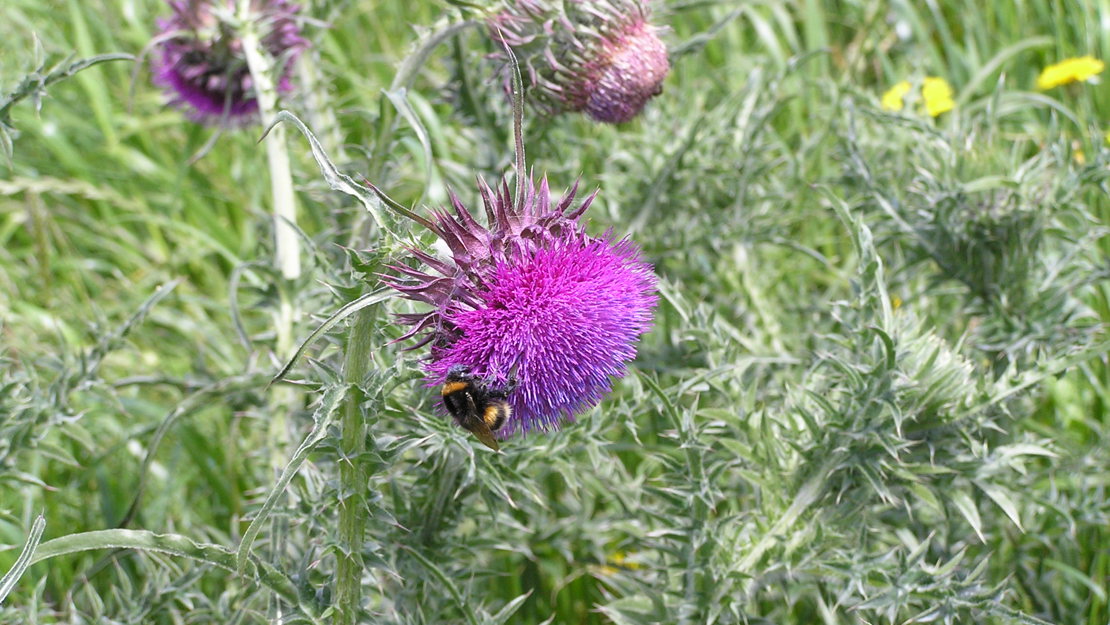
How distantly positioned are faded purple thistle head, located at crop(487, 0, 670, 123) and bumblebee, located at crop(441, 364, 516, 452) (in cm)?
101

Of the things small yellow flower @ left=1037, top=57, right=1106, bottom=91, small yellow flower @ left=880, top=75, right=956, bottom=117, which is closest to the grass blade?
small yellow flower @ left=880, top=75, right=956, bottom=117

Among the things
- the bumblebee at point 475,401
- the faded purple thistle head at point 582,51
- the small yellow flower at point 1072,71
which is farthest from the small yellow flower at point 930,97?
the bumblebee at point 475,401

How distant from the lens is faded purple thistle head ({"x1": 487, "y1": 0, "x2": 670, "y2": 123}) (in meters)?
2.72

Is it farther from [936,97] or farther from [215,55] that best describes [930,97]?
[215,55]

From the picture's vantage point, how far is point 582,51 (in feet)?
9.02

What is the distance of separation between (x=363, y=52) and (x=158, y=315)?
1.82 m

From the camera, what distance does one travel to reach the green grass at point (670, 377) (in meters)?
2.49

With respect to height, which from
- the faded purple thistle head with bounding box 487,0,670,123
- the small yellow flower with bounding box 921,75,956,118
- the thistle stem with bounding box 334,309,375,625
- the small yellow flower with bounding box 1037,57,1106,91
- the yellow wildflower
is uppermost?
the faded purple thistle head with bounding box 487,0,670,123

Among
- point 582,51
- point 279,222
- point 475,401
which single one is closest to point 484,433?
point 475,401

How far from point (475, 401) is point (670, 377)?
1521 mm

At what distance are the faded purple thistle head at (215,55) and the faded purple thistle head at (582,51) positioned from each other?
2.95 feet

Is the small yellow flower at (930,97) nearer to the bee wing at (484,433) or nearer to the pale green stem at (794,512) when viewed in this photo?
the pale green stem at (794,512)

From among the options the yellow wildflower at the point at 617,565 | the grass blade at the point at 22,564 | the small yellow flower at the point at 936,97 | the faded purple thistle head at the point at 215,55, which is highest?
the faded purple thistle head at the point at 215,55

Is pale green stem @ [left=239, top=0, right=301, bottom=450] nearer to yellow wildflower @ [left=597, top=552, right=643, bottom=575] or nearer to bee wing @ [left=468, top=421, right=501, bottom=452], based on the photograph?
yellow wildflower @ [left=597, top=552, right=643, bottom=575]
